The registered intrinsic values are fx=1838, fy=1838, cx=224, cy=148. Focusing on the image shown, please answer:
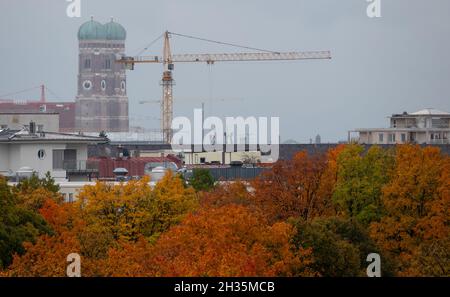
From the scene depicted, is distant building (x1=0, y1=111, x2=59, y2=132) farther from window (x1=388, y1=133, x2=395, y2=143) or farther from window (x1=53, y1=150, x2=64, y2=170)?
window (x1=53, y1=150, x2=64, y2=170)

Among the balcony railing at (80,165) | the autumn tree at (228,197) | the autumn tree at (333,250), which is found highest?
the balcony railing at (80,165)

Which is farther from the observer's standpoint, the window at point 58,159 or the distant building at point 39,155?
the window at point 58,159

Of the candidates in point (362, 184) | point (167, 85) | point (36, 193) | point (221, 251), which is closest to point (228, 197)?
point (362, 184)

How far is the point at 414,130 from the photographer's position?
12862 centimetres

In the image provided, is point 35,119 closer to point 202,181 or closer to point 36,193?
point 202,181

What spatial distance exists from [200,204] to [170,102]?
451 ft

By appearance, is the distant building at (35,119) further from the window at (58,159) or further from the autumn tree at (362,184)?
the autumn tree at (362,184)

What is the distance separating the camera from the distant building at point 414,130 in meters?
129

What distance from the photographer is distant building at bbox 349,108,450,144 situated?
129 metres

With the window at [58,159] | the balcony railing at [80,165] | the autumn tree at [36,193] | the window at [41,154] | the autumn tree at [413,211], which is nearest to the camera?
the autumn tree at [413,211]

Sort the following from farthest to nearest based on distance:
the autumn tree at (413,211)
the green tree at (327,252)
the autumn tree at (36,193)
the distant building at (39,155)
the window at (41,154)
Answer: the window at (41,154) → the distant building at (39,155) → the autumn tree at (36,193) → the autumn tree at (413,211) → the green tree at (327,252)

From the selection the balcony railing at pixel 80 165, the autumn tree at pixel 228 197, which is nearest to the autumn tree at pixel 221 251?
the autumn tree at pixel 228 197
